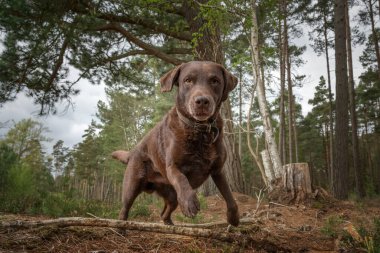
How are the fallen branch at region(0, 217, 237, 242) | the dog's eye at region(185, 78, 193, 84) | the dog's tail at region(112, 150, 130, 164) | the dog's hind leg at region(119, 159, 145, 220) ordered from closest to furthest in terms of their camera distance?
the fallen branch at region(0, 217, 237, 242), the dog's eye at region(185, 78, 193, 84), the dog's hind leg at region(119, 159, 145, 220), the dog's tail at region(112, 150, 130, 164)

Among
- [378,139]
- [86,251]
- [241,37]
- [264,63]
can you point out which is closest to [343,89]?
[264,63]

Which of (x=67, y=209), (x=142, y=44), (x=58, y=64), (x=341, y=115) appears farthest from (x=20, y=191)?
(x=341, y=115)

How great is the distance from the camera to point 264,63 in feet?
30.3

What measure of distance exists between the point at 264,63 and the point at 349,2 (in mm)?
13583

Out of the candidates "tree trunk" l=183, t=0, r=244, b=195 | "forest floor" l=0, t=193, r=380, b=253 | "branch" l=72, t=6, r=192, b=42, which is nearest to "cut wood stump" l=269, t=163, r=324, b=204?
"tree trunk" l=183, t=0, r=244, b=195

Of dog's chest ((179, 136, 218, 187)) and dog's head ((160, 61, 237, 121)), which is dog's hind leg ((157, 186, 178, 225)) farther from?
dog's head ((160, 61, 237, 121))

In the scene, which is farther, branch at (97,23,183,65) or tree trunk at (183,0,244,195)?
branch at (97,23,183,65)

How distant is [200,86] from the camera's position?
3318mm

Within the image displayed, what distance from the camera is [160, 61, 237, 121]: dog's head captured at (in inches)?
123

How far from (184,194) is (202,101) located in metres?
0.88

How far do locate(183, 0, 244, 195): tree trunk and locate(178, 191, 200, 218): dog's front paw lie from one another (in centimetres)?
545

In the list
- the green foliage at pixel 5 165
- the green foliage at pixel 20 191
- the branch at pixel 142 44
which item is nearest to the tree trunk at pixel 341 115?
the branch at pixel 142 44

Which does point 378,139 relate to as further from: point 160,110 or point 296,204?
point 296,204

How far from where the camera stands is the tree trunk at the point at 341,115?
36.9 ft
